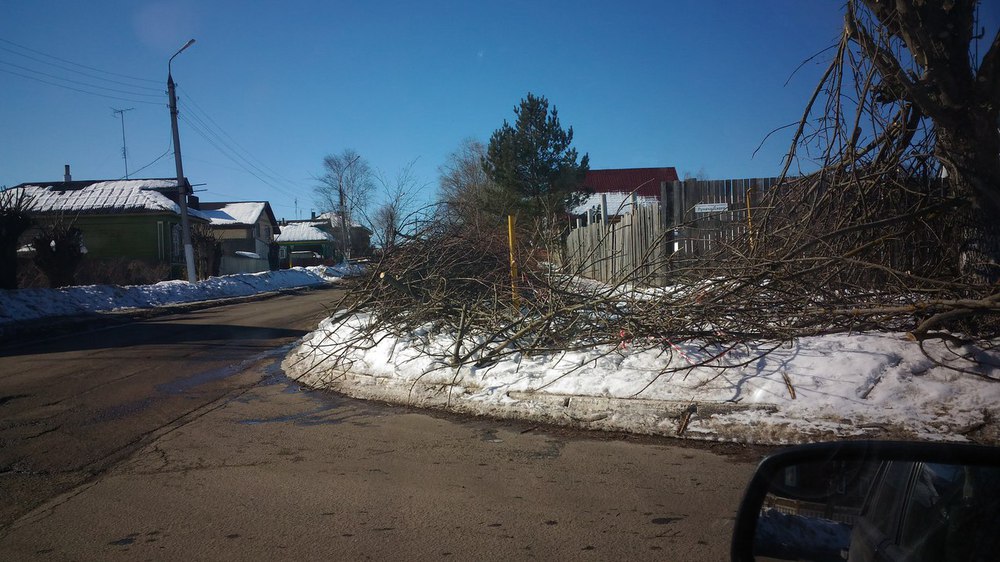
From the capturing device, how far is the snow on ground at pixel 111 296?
1620 cm

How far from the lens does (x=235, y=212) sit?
57.8 meters

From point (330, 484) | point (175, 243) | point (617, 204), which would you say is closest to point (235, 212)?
point (175, 243)

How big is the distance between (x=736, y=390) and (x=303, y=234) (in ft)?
255

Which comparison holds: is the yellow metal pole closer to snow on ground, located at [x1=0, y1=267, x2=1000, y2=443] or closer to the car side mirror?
snow on ground, located at [x1=0, y1=267, x2=1000, y2=443]

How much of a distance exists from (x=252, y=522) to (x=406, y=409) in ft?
9.72

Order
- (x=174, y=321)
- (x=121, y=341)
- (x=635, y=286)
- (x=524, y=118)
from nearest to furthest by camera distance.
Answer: (x=635, y=286)
(x=121, y=341)
(x=174, y=321)
(x=524, y=118)

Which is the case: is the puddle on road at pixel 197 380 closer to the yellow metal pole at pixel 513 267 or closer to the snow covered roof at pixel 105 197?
the yellow metal pole at pixel 513 267

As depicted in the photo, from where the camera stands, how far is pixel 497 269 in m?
9.45

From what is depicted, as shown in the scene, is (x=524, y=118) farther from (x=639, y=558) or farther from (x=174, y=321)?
(x=639, y=558)

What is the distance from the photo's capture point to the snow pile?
5109 mm

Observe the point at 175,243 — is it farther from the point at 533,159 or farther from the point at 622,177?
the point at 622,177

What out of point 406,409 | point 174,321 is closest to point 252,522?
point 406,409

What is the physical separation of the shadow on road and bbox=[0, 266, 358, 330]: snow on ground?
2260 millimetres

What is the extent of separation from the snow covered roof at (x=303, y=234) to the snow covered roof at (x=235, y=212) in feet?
48.8
